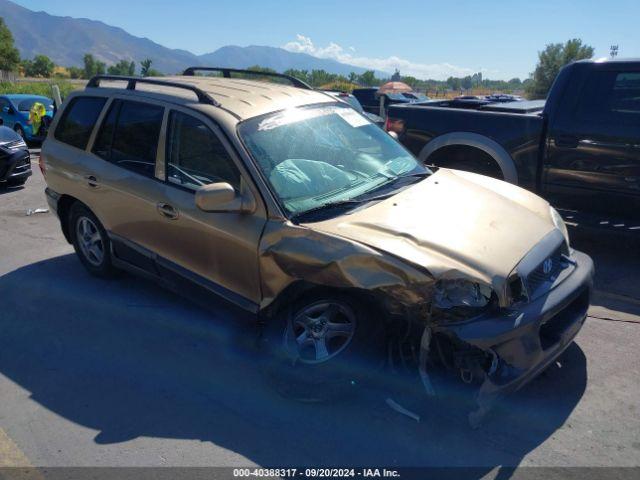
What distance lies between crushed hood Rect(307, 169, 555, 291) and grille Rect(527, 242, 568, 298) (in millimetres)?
131

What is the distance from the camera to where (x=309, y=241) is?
125 inches

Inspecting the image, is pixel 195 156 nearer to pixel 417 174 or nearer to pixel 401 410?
pixel 417 174

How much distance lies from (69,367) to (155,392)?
0.76 metres

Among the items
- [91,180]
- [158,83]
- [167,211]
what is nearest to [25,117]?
[91,180]

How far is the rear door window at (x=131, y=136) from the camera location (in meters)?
4.23

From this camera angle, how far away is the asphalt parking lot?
296 centimetres

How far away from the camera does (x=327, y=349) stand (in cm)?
329

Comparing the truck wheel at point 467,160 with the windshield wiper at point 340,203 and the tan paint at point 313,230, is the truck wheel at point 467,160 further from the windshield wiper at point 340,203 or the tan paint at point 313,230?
the windshield wiper at point 340,203

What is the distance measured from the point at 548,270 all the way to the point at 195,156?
2442 mm

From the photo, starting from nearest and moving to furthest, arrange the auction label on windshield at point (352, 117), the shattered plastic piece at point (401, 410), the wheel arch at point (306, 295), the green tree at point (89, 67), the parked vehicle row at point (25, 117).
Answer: the wheel arch at point (306, 295)
the shattered plastic piece at point (401, 410)
the auction label on windshield at point (352, 117)
the parked vehicle row at point (25, 117)
the green tree at point (89, 67)

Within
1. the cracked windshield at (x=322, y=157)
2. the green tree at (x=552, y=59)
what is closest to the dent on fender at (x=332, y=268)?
the cracked windshield at (x=322, y=157)

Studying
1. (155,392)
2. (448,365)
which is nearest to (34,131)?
(155,392)

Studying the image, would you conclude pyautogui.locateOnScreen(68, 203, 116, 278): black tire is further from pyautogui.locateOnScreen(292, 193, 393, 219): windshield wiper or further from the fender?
the fender

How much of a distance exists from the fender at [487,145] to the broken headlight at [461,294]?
10.6ft
